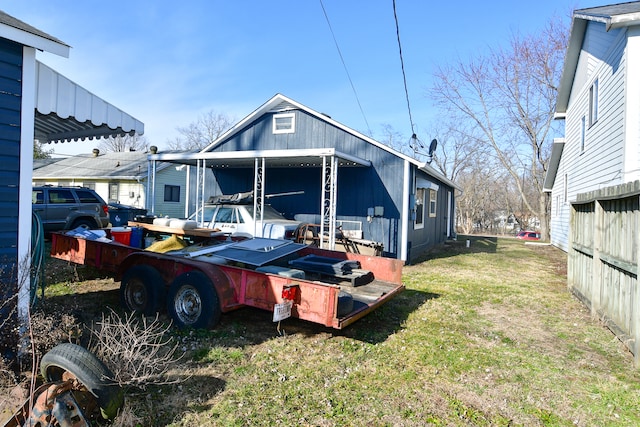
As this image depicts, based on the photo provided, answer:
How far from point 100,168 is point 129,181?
12.3 ft

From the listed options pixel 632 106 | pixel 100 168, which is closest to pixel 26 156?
pixel 632 106

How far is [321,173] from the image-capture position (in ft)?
43.0

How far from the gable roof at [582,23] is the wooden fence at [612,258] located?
13.6 ft

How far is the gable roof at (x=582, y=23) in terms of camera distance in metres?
8.49

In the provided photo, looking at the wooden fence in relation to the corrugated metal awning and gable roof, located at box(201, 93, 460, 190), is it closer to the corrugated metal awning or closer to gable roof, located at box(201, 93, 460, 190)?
gable roof, located at box(201, 93, 460, 190)

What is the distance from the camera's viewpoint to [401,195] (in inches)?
460

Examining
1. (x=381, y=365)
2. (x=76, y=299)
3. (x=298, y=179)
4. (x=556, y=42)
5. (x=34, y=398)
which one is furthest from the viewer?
(x=556, y=42)

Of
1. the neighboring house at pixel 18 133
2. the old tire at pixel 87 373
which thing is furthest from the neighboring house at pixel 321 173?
the old tire at pixel 87 373

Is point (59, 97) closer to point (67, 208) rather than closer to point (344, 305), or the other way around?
point (344, 305)

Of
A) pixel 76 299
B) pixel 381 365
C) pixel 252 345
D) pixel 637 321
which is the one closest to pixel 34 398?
pixel 252 345

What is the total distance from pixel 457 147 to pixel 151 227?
1706 inches

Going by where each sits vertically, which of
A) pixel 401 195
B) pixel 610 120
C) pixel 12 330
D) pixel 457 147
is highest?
pixel 457 147

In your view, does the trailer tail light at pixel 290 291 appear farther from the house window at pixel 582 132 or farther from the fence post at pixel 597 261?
the house window at pixel 582 132

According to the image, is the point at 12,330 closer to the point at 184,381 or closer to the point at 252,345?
the point at 184,381
